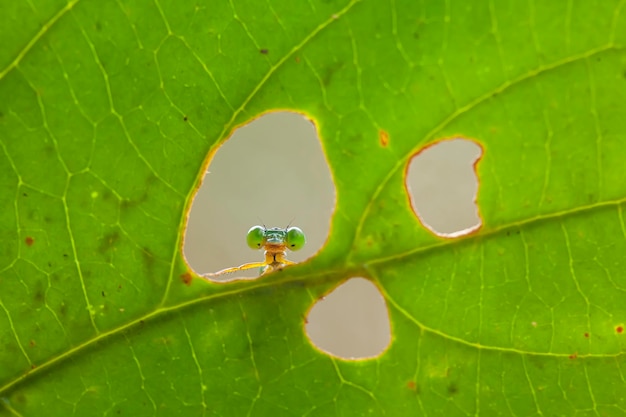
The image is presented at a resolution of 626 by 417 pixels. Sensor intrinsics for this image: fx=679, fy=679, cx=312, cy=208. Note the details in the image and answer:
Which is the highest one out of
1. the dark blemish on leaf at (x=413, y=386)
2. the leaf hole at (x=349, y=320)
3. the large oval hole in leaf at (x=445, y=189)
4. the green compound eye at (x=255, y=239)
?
the large oval hole in leaf at (x=445, y=189)

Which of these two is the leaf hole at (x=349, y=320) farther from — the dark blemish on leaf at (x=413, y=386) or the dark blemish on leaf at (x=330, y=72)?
the dark blemish on leaf at (x=330, y=72)

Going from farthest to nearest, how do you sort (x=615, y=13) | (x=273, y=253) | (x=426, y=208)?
1. (x=426, y=208)
2. (x=273, y=253)
3. (x=615, y=13)

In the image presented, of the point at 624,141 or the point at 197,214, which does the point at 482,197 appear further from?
the point at 197,214

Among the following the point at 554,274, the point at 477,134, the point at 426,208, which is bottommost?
the point at 554,274

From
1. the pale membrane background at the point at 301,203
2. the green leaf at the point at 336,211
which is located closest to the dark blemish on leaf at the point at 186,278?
the green leaf at the point at 336,211

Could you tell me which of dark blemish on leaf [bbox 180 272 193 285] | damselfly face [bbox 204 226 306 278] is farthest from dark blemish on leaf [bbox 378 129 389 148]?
damselfly face [bbox 204 226 306 278]

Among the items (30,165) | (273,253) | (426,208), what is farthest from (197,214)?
(30,165)

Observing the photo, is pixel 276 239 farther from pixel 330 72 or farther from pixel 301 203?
pixel 301 203
